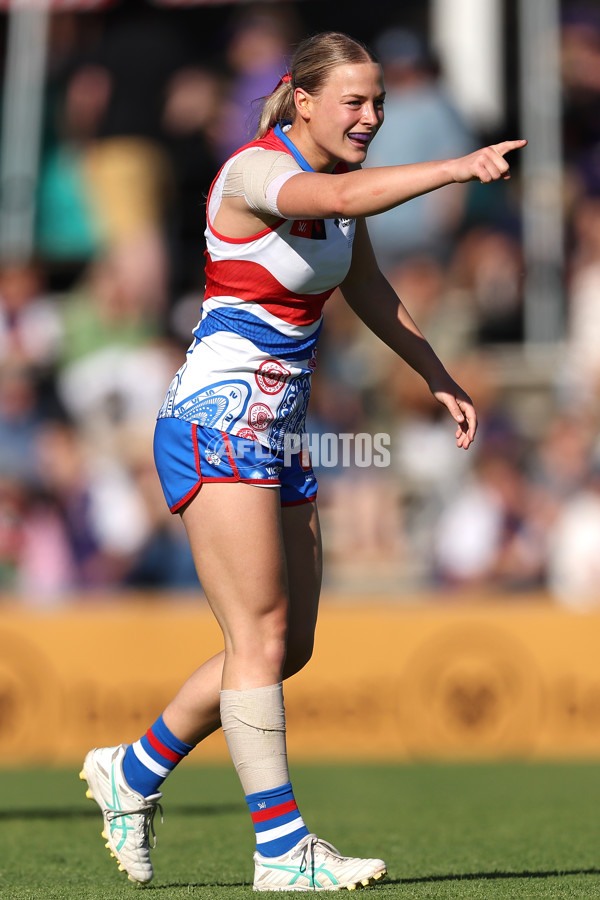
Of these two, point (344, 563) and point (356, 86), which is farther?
point (344, 563)

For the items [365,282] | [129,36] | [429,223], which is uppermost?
[129,36]

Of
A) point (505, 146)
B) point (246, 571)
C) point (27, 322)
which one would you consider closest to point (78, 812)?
point (246, 571)

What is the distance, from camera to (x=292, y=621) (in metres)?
3.81

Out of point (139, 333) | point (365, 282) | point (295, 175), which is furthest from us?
point (139, 333)

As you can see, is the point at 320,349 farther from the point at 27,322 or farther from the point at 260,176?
the point at 260,176

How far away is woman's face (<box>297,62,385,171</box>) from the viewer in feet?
11.2

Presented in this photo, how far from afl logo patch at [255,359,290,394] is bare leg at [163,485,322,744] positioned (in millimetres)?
336

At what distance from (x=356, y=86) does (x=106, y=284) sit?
704 cm

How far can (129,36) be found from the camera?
38.0 ft

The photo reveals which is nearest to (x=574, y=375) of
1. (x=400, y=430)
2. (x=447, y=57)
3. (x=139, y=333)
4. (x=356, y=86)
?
(x=400, y=430)

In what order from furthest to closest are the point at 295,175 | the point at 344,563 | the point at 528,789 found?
the point at 344,563
the point at 528,789
the point at 295,175

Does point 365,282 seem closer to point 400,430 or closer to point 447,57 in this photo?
point 400,430

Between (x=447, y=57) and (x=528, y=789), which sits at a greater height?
(x=447, y=57)

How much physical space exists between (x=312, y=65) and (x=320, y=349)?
645cm
